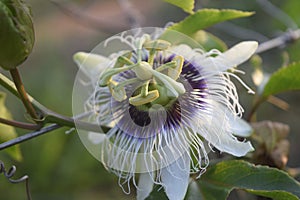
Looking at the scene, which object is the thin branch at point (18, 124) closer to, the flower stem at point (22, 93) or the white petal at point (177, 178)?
the flower stem at point (22, 93)

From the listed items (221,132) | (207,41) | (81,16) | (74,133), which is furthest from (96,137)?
(74,133)

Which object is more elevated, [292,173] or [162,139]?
[162,139]

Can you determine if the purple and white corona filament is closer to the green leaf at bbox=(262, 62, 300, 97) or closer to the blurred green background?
the green leaf at bbox=(262, 62, 300, 97)

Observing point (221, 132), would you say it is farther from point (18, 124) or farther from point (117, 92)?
point (18, 124)

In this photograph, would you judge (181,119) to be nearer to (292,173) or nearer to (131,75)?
(131,75)

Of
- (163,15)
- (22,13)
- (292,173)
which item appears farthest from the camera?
(163,15)

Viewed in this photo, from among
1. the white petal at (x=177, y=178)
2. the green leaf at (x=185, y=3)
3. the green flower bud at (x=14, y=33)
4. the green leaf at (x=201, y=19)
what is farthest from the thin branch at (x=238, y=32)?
the green flower bud at (x=14, y=33)

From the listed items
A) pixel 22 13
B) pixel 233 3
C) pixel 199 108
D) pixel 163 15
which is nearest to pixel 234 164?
pixel 199 108

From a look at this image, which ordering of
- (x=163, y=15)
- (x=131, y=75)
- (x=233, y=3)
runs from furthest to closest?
(x=163, y=15), (x=233, y=3), (x=131, y=75)
